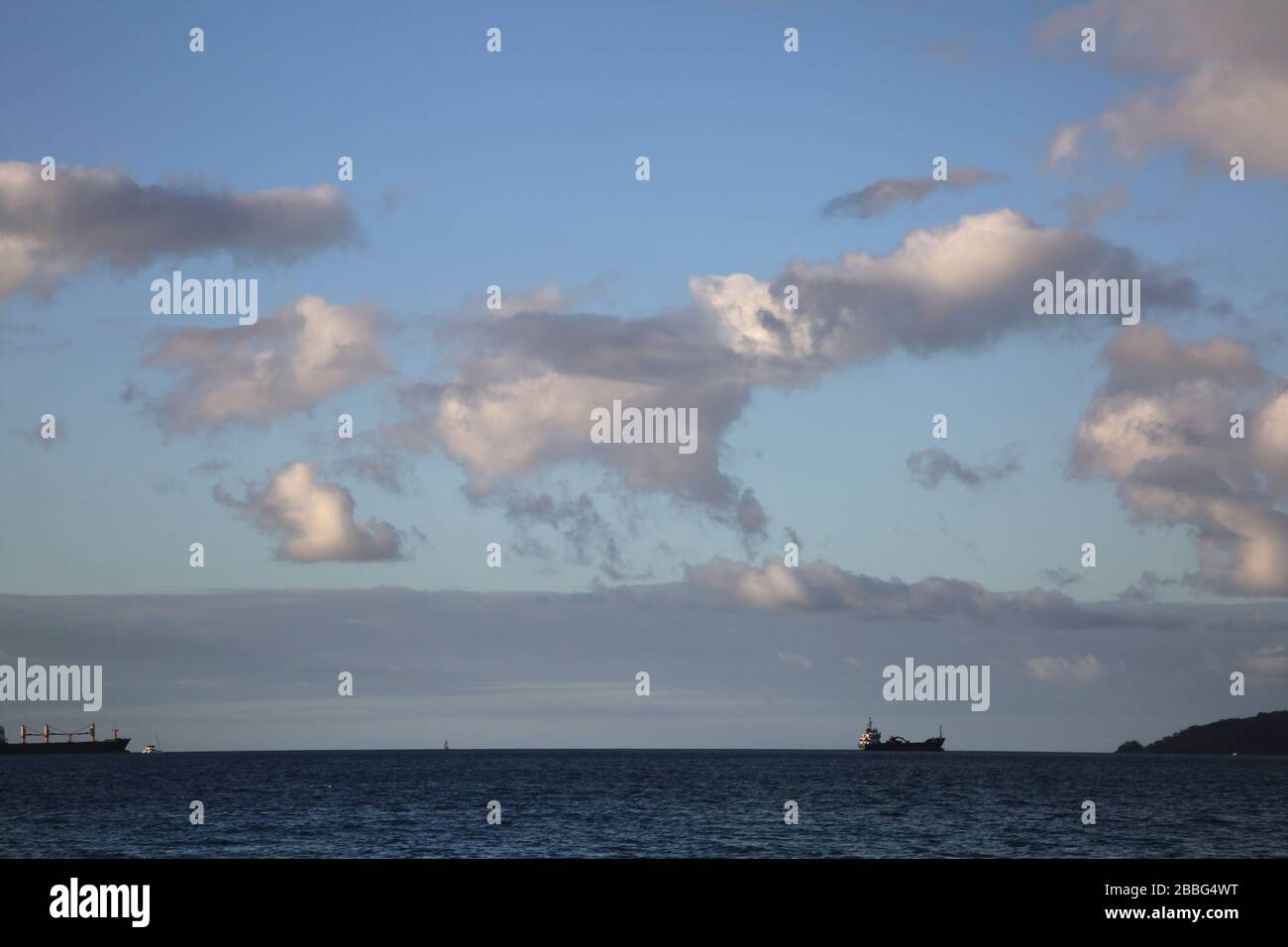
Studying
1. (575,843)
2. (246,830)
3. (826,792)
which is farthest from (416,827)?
(826,792)

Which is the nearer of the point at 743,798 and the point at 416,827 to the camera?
the point at 416,827
